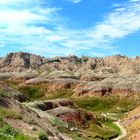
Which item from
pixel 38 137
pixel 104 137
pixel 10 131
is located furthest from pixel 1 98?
pixel 104 137

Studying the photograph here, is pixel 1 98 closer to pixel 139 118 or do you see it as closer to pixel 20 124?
pixel 20 124

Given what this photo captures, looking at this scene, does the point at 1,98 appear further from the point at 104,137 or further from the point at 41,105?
the point at 41,105

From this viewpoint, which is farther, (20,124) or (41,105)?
(41,105)

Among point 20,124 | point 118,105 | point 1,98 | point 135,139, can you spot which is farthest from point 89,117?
point 118,105

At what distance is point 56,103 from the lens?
358 ft

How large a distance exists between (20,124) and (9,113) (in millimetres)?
2269

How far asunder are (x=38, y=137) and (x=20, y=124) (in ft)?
21.1

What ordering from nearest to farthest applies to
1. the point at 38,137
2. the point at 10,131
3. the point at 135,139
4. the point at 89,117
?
the point at 10,131
the point at 38,137
the point at 135,139
the point at 89,117

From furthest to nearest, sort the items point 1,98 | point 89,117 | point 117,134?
point 89,117
point 117,134
point 1,98

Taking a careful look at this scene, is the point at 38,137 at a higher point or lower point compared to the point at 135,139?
higher

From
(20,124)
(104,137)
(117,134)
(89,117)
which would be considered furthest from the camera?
(89,117)

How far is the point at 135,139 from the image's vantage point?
62469mm

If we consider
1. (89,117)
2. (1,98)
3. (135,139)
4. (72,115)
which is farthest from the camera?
(89,117)

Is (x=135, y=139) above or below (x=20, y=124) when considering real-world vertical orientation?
below
